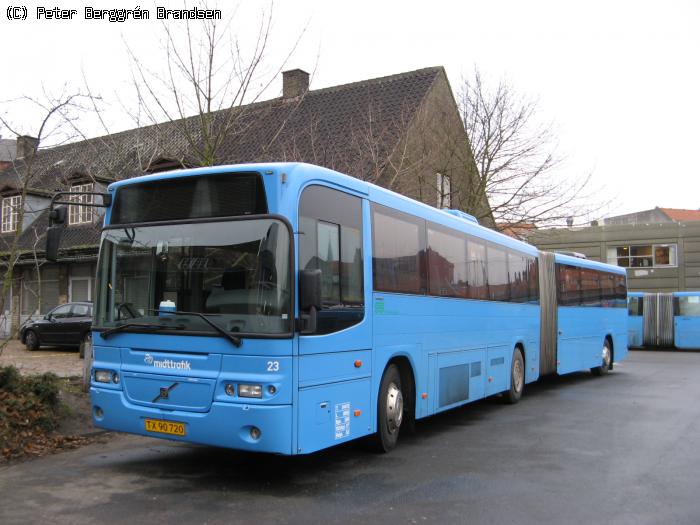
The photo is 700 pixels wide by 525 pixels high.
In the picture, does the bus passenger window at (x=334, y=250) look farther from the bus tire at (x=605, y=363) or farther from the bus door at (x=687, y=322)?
the bus door at (x=687, y=322)

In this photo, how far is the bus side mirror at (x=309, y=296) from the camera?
20.3ft

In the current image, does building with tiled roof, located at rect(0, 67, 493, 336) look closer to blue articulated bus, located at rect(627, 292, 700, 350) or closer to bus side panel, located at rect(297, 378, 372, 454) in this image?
bus side panel, located at rect(297, 378, 372, 454)

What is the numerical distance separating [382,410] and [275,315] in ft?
7.61

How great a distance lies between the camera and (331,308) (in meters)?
6.89

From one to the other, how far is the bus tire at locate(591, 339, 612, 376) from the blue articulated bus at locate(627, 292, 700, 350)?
12.4 meters

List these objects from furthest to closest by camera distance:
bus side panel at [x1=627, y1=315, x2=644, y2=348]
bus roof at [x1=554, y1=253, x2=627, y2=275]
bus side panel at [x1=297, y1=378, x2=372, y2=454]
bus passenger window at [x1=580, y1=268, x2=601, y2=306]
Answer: bus side panel at [x1=627, y1=315, x2=644, y2=348]
bus passenger window at [x1=580, y1=268, x2=601, y2=306]
bus roof at [x1=554, y1=253, x2=627, y2=275]
bus side panel at [x1=297, y1=378, x2=372, y2=454]

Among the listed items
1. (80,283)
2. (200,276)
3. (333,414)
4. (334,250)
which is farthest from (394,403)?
(80,283)

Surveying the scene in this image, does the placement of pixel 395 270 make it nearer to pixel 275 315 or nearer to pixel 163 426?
pixel 275 315

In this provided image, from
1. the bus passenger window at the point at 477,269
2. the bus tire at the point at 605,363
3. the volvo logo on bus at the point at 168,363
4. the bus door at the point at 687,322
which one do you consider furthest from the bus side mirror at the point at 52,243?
the bus door at the point at 687,322

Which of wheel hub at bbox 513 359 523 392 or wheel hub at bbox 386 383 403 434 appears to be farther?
wheel hub at bbox 513 359 523 392

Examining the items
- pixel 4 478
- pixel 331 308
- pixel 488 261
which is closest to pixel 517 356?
pixel 488 261

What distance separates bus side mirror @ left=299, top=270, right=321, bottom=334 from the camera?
6.18 metres

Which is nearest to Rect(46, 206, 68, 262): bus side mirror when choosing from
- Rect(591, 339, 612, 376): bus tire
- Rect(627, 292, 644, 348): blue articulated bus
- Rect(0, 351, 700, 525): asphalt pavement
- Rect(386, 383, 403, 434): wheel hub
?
Rect(0, 351, 700, 525): asphalt pavement

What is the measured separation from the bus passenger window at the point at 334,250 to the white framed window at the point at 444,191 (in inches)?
562
